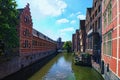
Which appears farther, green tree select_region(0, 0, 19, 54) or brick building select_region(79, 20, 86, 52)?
brick building select_region(79, 20, 86, 52)

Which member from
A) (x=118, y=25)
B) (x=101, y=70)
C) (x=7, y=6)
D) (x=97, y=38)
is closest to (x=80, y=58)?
(x=97, y=38)

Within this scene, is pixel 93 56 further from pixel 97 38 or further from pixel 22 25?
pixel 22 25

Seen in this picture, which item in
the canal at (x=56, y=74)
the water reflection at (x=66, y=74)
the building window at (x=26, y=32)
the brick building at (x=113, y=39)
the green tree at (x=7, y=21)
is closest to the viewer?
the brick building at (x=113, y=39)

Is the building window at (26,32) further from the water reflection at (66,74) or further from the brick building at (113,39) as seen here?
the brick building at (113,39)

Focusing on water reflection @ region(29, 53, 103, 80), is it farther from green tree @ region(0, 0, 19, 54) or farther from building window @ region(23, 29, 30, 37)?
building window @ region(23, 29, 30, 37)

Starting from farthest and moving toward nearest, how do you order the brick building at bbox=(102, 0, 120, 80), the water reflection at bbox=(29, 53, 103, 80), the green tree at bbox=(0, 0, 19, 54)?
the water reflection at bbox=(29, 53, 103, 80) → the green tree at bbox=(0, 0, 19, 54) → the brick building at bbox=(102, 0, 120, 80)

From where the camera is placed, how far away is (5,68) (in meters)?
22.1

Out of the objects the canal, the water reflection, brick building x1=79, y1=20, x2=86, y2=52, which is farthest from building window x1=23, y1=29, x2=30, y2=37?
brick building x1=79, y1=20, x2=86, y2=52

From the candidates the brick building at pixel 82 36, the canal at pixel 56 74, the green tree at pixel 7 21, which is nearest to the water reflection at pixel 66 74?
the canal at pixel 56 74

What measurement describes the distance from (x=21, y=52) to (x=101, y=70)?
1541 cm

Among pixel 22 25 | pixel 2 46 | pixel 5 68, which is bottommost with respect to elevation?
pixel 5 68

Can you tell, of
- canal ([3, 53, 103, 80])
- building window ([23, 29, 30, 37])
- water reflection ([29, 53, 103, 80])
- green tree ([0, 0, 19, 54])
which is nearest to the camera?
green tree ([0, 0, 19, 54])

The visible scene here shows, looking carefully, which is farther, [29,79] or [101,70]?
[101,70]

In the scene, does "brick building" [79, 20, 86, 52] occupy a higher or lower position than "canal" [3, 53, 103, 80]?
higher
